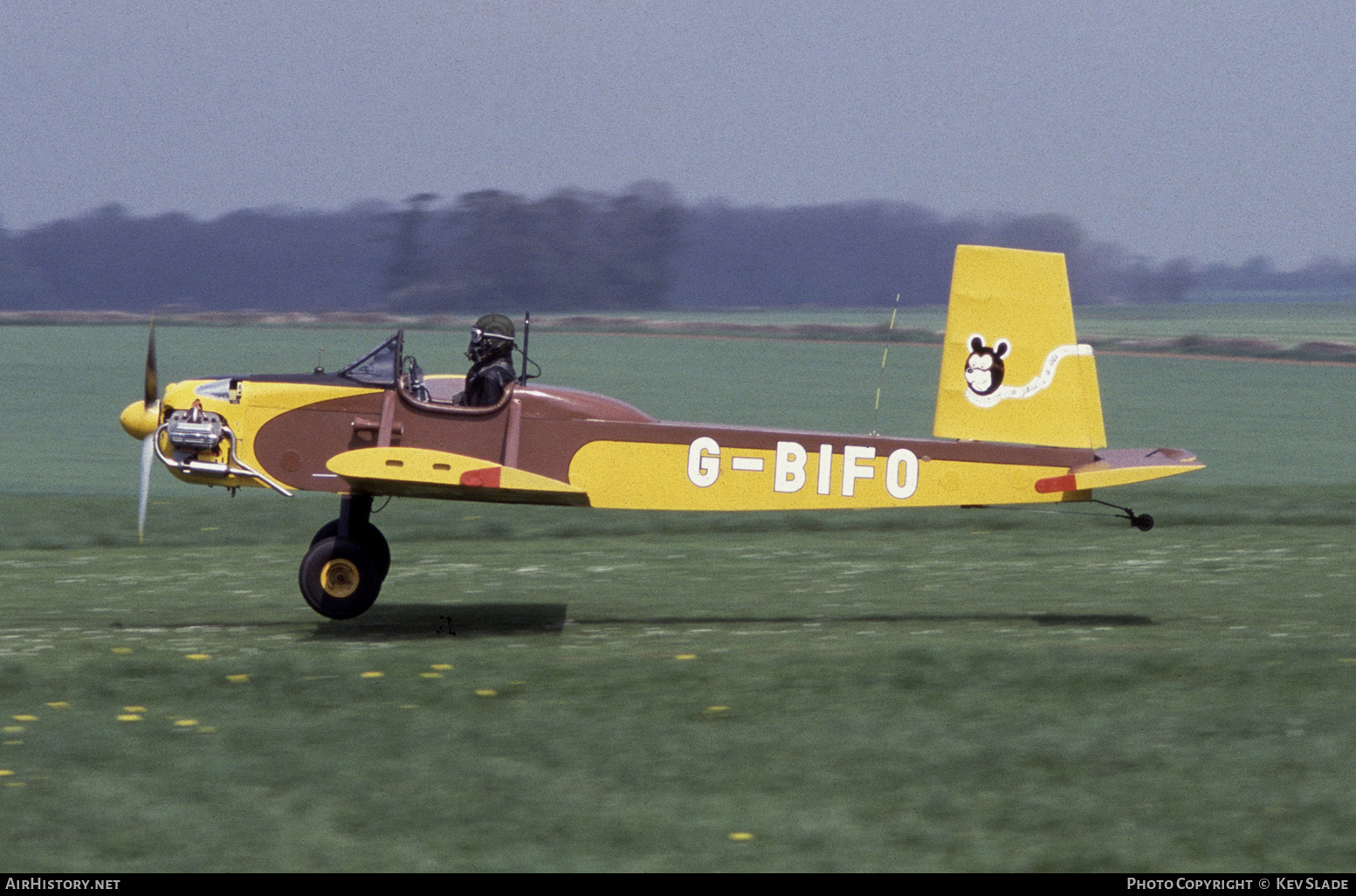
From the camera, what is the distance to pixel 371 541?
1254cm

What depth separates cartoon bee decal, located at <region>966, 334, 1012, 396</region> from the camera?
452 inches

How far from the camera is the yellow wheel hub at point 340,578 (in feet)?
37.8

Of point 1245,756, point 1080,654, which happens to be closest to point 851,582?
point 1080,654

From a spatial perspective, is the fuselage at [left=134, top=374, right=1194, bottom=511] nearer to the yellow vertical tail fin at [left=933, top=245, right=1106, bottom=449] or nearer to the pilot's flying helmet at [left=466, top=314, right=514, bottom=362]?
the yellow vertical tail fin at [left=933, top=245, right=1106, bottom=449]

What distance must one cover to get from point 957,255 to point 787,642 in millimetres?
3374

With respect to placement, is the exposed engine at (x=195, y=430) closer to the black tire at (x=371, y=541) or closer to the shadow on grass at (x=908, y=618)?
the black tire at (x=371, y=541)

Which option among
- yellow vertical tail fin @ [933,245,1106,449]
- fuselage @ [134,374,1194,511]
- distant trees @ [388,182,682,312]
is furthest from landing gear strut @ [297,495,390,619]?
distant trees @ [388,182,682,312]

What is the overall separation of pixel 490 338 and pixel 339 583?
2323 millimetres

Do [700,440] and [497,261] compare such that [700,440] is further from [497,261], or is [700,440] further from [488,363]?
[497,261]

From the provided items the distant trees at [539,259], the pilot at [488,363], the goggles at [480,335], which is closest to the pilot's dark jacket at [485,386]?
the pilot at [488,363]

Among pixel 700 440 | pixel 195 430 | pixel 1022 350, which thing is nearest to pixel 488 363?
pixel 700 440

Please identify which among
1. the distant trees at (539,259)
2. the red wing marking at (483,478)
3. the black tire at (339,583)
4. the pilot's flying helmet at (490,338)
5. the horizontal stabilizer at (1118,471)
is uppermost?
the distant trees at (539,259)

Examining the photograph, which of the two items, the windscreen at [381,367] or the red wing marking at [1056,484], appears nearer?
the red wing marking at [1056,484]
